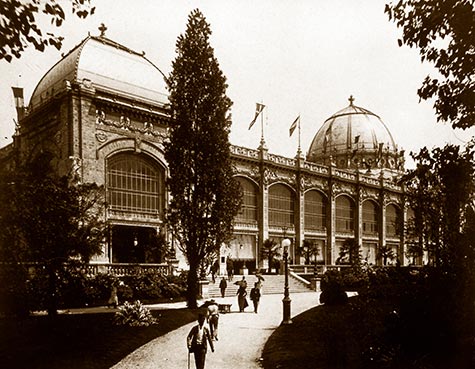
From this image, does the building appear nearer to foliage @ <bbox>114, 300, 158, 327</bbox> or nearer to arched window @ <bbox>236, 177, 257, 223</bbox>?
arched window @ <bbox>236, 177, 257, 223</bbox>

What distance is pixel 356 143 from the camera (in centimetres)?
7781

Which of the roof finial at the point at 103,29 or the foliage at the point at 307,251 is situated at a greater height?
the roof finial at the point at 103,29

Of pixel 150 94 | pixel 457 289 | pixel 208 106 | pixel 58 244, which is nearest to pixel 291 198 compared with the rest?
pixel 150 94


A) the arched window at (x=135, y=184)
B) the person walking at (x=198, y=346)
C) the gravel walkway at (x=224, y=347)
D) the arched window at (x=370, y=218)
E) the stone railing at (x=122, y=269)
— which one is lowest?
the gravel walkway at (x=224, y=347)

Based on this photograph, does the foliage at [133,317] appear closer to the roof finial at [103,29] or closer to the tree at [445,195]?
the tree at [445,195]

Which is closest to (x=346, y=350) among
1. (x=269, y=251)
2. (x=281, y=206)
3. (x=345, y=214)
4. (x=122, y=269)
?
(x=122, y=269)

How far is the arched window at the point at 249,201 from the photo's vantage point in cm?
4466

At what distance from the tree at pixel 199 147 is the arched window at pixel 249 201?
831 inches

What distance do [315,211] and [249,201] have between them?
1102 cm

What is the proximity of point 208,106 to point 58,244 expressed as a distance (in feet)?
34.1

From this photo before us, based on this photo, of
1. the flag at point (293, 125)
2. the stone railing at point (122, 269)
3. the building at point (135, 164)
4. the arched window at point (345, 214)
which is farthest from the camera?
the arched window at point (345, 214)

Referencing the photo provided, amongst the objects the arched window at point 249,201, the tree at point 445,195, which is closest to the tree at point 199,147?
the tree at point 445,195

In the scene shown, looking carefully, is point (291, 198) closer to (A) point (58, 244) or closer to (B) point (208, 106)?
(B) point (208, 106)

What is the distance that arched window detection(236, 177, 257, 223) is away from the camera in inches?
1758
